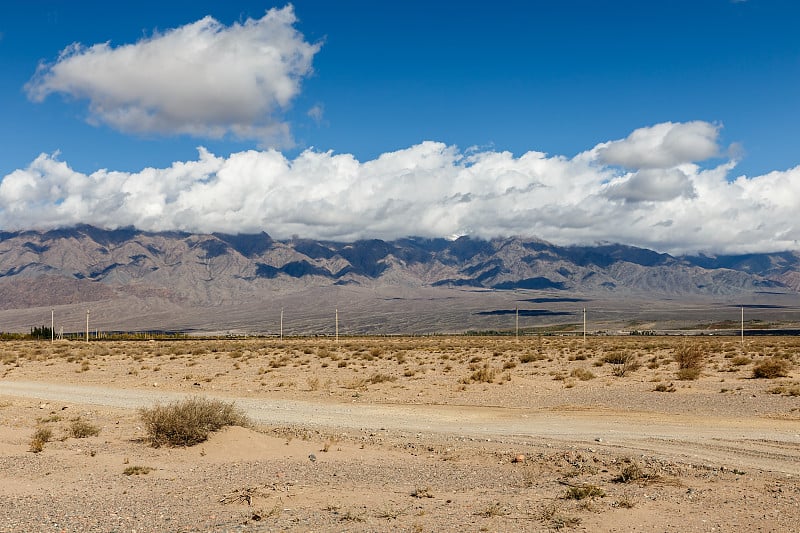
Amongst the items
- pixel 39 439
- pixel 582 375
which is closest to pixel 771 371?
pixel 582 375


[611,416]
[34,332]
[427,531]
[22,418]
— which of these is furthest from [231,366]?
[34,332]

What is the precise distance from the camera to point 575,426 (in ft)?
63.9

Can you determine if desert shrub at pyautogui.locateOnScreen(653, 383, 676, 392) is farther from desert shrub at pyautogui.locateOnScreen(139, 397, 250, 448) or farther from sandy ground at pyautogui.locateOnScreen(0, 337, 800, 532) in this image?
desert shrub at pyautogui.locateOnScreen(139, 397, 250, 448)

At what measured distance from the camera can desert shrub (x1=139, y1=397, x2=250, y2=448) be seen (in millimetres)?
16203

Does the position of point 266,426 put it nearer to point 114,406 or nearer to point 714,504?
point 114,406

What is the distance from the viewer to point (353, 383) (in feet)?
109

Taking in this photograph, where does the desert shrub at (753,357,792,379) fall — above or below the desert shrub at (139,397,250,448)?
below

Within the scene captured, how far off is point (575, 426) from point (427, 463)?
255 inches

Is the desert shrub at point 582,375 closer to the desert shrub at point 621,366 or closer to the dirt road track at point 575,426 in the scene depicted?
the desert shrub at point 621,366

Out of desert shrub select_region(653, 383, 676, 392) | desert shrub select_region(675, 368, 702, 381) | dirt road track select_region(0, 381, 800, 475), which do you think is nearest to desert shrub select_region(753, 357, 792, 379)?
desert shrub select_region(675, 368, 702, 381)

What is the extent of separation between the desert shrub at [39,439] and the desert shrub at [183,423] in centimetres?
232

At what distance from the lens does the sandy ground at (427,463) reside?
35.1 ft

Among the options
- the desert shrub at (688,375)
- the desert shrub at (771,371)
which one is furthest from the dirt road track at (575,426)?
the desert shrub at (771,371)

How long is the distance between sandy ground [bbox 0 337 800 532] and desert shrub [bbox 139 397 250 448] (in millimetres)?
291
